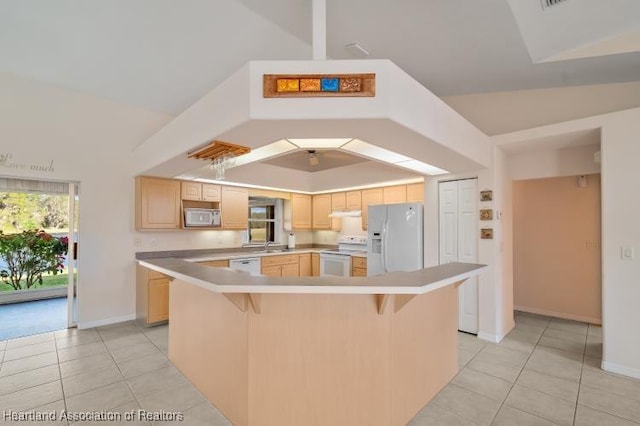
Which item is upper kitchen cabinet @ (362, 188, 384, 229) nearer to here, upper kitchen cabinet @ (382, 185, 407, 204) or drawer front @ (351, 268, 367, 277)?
upper kitchen cabinet @ (382, 185, 407, 204)

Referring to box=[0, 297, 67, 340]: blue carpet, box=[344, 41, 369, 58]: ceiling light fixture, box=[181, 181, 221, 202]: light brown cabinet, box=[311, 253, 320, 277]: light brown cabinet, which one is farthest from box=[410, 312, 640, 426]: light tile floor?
box=[0, 297, 67, 340]: blue carpet

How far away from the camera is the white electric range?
5.49 metres

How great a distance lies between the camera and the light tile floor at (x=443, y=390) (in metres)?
2.17

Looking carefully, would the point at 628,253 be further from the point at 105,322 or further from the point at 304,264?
the point at 105,322

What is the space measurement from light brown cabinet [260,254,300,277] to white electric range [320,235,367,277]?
1.79ft

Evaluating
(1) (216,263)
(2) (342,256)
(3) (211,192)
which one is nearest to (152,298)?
(1) (216,263)

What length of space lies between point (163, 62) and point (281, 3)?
1783 millimetres

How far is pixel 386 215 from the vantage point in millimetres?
4609

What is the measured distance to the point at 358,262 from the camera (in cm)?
538

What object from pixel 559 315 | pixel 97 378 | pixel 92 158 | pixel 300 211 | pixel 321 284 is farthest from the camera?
pixel 300 211

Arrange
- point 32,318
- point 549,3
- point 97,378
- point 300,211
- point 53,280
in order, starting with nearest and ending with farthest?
point 549,3 → point 97,378 → point 32,318 → point 53,280 → point 300,211

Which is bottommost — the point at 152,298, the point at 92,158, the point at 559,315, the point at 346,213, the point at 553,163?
the point at 559,315

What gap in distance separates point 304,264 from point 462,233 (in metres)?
3.21

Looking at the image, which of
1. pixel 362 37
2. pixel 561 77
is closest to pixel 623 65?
pixel 561 77
